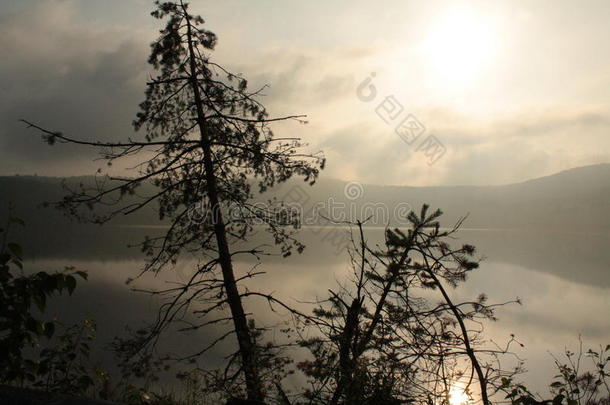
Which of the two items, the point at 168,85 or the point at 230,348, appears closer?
the point at 168,85

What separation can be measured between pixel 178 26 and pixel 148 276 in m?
29.4

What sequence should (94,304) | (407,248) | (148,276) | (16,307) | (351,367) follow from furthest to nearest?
(148,276), (94,304), (407,248), (351,367), (16,307)

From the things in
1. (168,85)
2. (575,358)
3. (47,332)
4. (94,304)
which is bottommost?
(575,358)

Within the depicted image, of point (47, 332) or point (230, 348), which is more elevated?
point (47, 332)

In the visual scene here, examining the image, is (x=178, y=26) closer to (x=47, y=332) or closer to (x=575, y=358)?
(x=47, y=332)

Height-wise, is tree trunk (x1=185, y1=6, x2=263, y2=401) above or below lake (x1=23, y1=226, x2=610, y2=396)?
above

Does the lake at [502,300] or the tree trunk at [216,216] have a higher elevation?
the tree trunk at [216,216]

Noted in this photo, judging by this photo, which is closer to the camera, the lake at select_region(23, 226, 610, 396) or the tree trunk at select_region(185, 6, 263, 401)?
the tree trunk at select_region(185, 6, 263, 401)

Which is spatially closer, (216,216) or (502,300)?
(216,216)

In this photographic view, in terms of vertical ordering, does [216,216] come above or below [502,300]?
above

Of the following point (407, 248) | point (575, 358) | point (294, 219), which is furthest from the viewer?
point (575, 358)

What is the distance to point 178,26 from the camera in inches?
263

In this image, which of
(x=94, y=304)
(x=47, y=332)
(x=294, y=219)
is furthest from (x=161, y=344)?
(x=47, y=332)

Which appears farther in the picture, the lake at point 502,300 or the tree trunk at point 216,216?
the lake at point 502,300
